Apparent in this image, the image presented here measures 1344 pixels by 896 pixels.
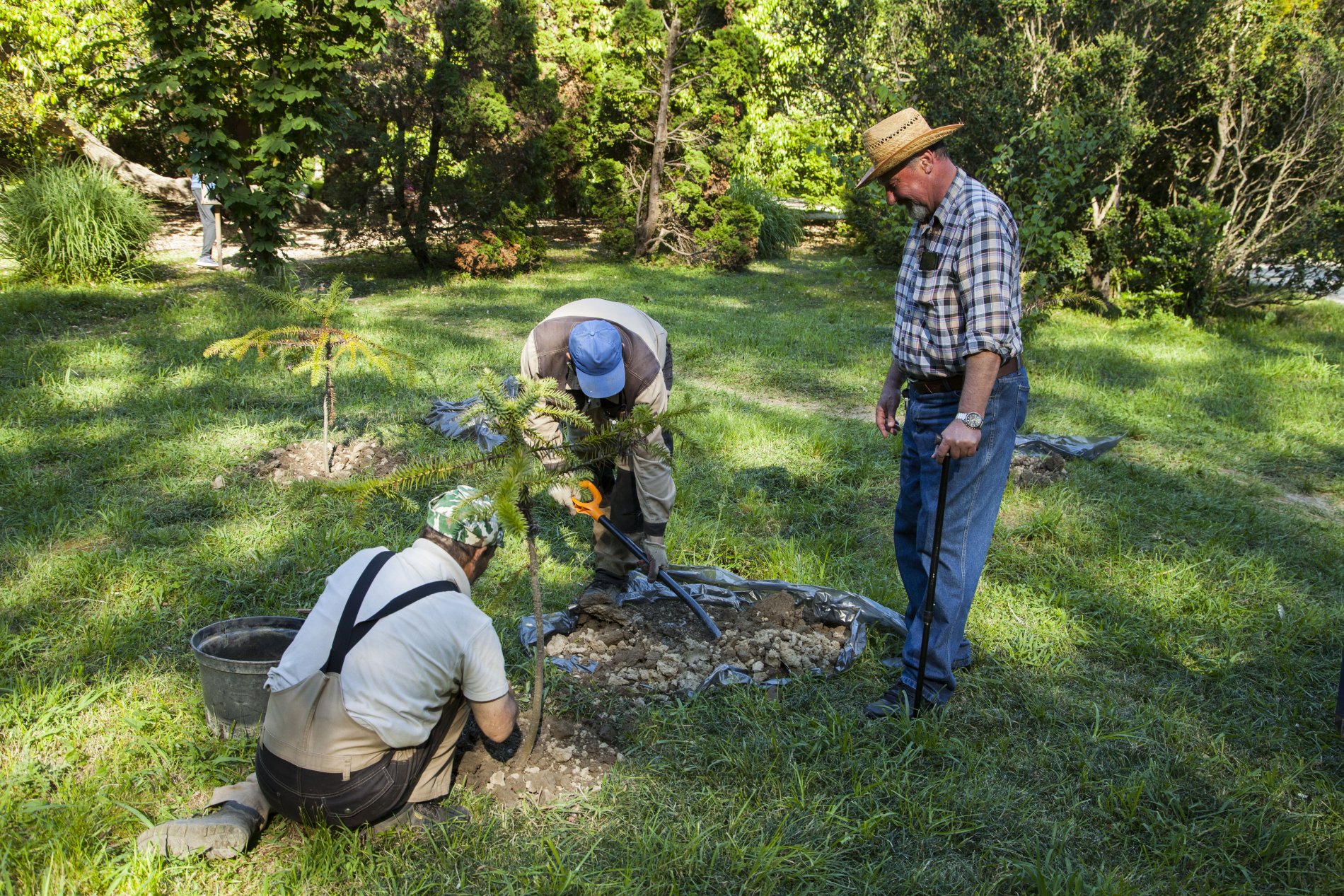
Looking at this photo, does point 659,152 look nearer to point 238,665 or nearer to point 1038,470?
point 1038,470

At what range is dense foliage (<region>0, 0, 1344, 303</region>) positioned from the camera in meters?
8.07

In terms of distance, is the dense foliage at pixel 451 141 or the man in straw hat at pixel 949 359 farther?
the dense foliage at pixel 451 141

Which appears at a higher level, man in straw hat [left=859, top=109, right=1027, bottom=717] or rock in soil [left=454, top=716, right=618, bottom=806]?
man in straw hat [left=859, top=109, right=1027, bottom=717]

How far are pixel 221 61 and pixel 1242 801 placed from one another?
959 centimetres

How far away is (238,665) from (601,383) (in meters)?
1.54

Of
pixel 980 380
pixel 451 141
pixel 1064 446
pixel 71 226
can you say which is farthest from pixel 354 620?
pixel 451 141

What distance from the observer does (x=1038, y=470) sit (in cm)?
512

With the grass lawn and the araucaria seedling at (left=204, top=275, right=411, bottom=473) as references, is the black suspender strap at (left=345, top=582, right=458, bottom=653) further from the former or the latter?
the araucaria seedling at (left=204, top=275, right=411, bottom=473)

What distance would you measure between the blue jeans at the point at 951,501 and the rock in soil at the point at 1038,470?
2.28m

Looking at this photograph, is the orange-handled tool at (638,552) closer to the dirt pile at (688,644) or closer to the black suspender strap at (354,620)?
the dirt pile at (688,644)

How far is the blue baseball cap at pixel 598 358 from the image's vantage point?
3242mm

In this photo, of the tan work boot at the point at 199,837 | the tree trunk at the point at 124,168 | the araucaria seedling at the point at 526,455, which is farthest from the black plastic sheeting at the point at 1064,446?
the tree trunk at the point at 124,168

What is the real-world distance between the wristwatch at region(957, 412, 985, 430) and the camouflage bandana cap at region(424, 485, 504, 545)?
1.41 metres

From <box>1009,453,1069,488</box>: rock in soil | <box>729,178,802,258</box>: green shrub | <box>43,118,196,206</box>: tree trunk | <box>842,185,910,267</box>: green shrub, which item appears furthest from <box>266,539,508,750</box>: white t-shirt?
<box>43,118,196,206</box>: tree trunk
